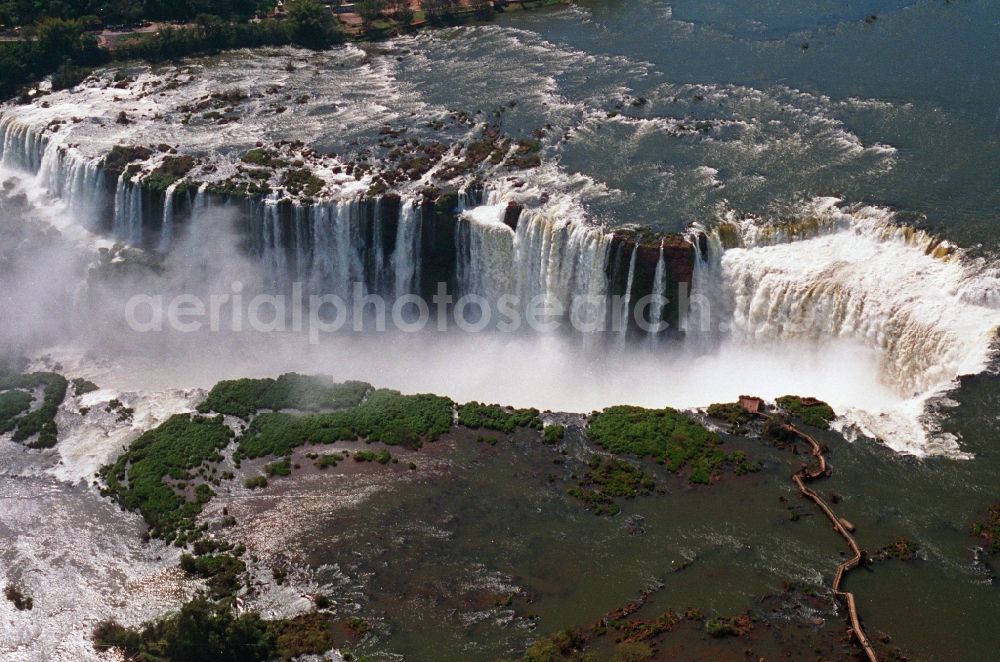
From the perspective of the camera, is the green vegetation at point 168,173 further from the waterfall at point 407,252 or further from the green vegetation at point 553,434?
the green vegetation at point 553,434

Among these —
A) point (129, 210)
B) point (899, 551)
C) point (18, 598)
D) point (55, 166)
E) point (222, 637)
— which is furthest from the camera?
point (55, 166)

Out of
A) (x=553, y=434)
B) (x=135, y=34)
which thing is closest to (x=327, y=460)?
(x=553, y=434)

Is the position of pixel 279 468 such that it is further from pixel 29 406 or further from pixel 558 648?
pixel 558 648

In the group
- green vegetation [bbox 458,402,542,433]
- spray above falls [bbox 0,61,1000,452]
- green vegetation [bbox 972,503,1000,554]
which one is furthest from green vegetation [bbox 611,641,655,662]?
spray above falls [bbox 0,61,1000,452]

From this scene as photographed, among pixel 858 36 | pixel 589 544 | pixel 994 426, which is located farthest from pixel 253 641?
pixel 858 36

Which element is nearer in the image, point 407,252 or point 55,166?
point 407,252

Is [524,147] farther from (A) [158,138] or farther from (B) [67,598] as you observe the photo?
(B) [67,598]
